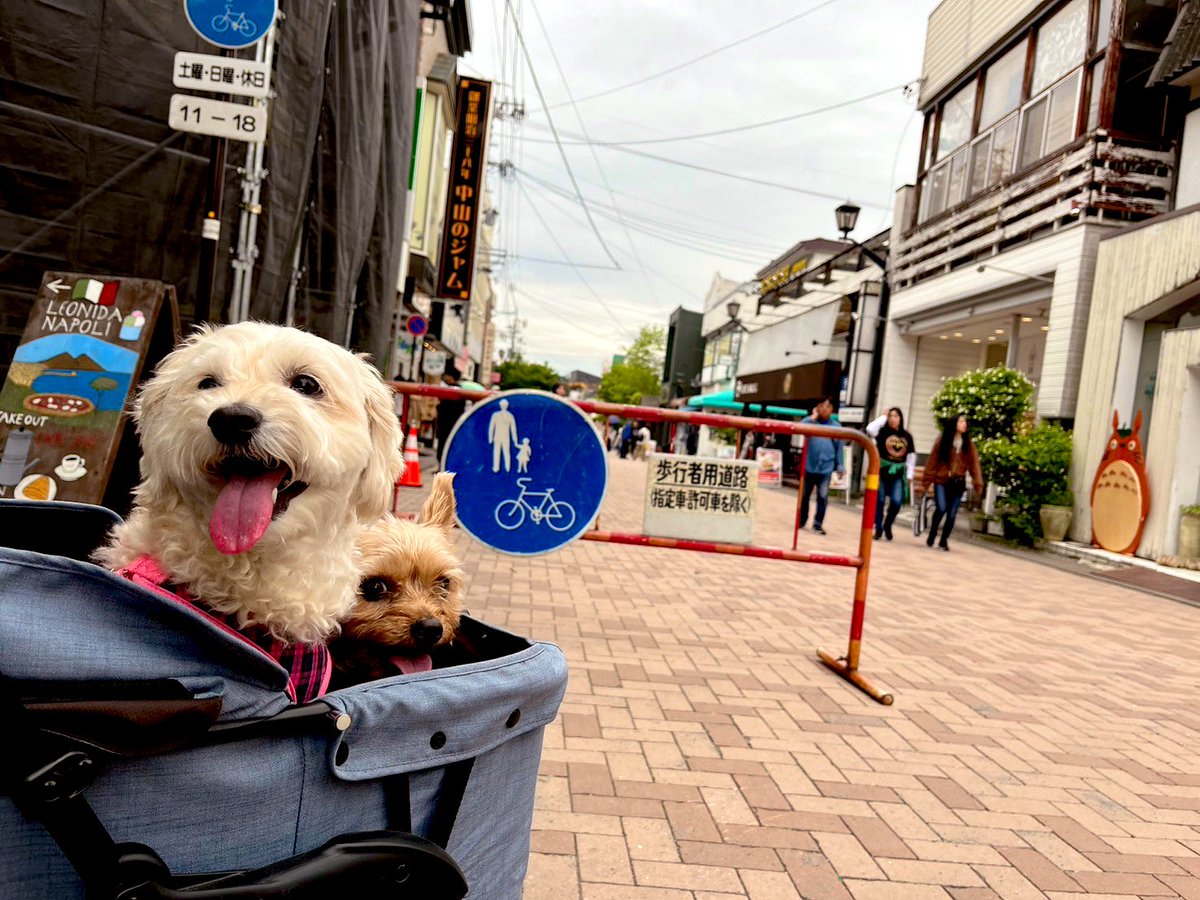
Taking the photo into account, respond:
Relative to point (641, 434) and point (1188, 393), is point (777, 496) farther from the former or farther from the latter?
point (641, 434)

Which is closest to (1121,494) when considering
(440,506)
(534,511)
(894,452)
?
(894,452)

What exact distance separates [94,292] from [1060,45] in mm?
15985

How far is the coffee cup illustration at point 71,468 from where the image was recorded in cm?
414

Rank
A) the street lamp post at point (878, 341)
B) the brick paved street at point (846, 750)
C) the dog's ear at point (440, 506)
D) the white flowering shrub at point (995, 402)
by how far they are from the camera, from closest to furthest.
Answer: the dog's ear at point (440, 506) → the brick paved street at point (846, 750) → the white flowering shrub at point (995, 402) → the street lamp post at point (878, 341)

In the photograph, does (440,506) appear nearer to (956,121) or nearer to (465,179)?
(465,179)

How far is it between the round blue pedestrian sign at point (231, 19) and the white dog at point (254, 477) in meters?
3.68

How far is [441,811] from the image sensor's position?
1.29 metres

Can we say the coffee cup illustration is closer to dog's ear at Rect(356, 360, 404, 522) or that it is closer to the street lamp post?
dog's ear at Rect(356, 360, 404, 522)

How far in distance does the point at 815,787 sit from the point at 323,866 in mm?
2640

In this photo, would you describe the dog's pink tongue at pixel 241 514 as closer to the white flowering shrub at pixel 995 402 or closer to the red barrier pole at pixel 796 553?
the red barrier pole at pixel 796 553

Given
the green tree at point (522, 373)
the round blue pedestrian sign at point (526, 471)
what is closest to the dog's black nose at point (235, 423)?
the round blue pedestrian sign at point (526, 471)

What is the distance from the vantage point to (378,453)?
1.64 m

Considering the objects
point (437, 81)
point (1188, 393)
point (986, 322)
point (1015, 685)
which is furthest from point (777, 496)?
point (1015, 685)

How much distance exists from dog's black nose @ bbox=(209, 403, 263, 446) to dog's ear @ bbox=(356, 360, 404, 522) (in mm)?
284
